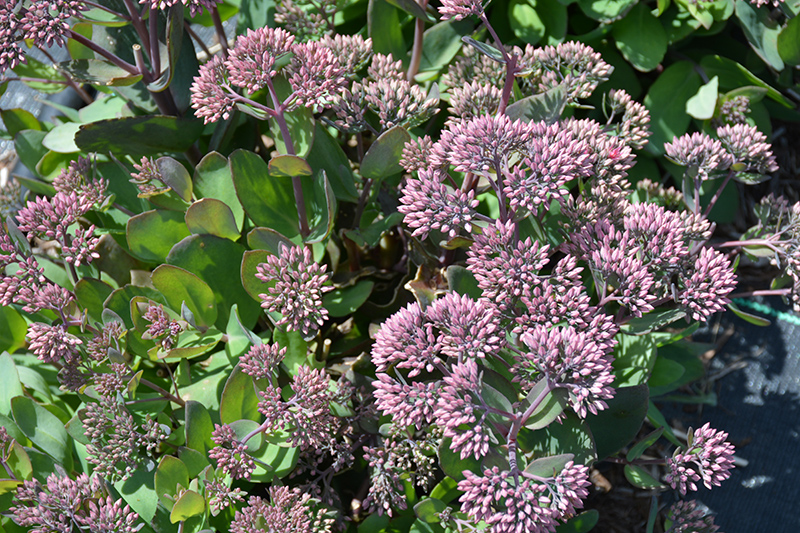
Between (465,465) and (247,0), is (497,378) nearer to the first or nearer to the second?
(465,465)

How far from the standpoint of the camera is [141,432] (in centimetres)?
112

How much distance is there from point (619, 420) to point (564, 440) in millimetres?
149

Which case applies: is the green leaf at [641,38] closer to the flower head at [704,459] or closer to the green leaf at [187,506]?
the flower head at [704,459]

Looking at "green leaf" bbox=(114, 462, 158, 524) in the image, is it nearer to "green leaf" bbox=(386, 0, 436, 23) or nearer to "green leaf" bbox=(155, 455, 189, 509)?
"green leaf" bbox=(155, 455, 189, 509)

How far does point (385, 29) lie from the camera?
1368 millimetres

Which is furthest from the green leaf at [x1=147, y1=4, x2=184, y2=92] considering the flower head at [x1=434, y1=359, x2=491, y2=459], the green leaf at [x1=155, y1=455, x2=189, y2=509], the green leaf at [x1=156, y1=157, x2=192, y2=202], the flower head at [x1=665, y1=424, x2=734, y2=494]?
the flower head at [x1=665, y1=424, x2=734, y2=494]

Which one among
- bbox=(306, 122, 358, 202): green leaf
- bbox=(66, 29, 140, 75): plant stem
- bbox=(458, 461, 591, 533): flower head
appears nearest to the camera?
bbox=(458, 461, 591, 533): flower head

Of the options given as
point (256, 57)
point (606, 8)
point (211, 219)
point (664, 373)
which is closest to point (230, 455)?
point (211, 219)

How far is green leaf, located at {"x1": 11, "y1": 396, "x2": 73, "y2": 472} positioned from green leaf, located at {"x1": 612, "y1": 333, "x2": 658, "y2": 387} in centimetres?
101

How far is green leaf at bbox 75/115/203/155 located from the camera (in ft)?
3.95

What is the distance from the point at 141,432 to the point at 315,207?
51 centimetres

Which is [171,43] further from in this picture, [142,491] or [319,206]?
[142,491]

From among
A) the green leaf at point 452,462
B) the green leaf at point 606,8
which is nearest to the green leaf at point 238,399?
the green leaf at point 452,462

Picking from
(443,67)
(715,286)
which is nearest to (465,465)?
(715,286)
